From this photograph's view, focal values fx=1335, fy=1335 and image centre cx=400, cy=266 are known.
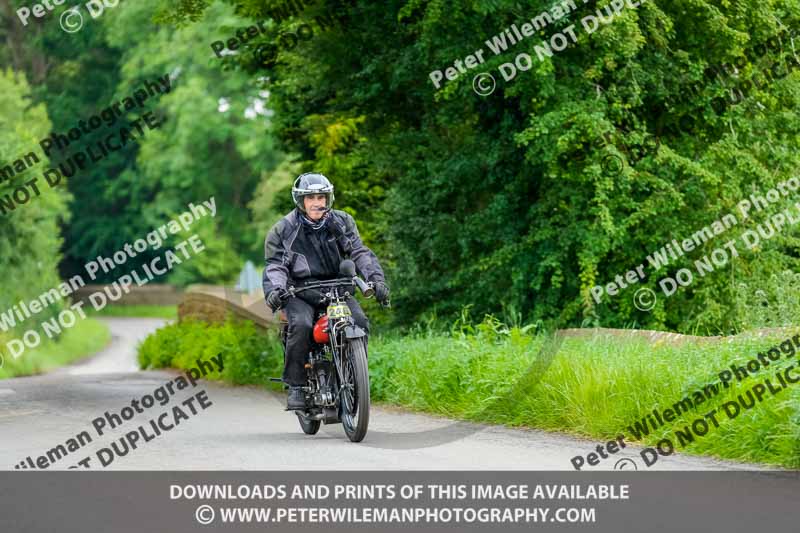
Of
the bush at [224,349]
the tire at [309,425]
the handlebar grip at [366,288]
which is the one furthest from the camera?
the bush at [224,349]

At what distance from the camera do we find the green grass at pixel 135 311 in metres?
69.8

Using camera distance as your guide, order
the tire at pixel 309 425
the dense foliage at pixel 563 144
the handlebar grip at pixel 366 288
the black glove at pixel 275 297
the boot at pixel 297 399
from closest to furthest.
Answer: the black glove at pixel 275 297 < the handlebar grip at pixel 366 288 < the boot at pixel 297 399 < the tire at pixel 309 425 < the dense foliage at pixel 563 144

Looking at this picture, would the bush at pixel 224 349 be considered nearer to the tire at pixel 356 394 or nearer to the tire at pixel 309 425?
the tire at pixel 309 425

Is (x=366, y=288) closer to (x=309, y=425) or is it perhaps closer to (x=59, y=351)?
(x=309, y=425)

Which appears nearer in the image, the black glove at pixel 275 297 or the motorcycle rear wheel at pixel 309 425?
the black glove at pixel 275 297

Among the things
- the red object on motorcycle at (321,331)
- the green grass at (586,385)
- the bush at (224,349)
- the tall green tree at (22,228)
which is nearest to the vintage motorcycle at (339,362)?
the red object on motorcycle at (321,331)

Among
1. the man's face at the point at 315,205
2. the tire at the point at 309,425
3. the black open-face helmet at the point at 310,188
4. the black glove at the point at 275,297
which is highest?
the black open-face helmet at the point at 310,188

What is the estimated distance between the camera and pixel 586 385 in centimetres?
1170

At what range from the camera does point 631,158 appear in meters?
17.5

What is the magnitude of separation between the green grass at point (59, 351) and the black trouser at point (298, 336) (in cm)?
A: 2869

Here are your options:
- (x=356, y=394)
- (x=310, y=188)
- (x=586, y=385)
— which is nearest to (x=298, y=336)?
(x=356, y=394)

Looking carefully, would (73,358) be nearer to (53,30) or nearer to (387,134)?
(53,30)
